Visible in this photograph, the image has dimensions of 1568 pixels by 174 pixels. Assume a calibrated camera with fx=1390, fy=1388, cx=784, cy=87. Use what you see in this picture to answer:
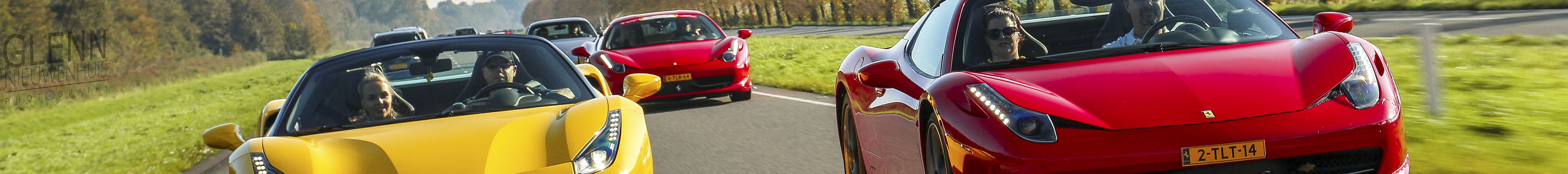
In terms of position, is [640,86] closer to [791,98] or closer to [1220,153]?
[1220,153]

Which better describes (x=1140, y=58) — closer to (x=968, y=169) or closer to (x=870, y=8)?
(x=968, y=169)

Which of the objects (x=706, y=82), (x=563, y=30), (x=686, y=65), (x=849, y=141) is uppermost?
(x=849, y=141)

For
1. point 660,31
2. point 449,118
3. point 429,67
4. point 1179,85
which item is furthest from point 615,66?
point 1179,85

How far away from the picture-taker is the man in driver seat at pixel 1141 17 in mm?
5188

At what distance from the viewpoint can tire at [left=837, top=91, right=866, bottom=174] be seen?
554 cm

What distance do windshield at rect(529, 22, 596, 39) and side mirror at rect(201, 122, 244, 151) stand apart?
15804 millimetres

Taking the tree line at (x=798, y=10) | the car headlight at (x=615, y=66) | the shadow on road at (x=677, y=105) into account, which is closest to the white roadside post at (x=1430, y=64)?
the shadow on road at (x=677, y=105)

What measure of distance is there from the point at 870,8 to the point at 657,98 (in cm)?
5405

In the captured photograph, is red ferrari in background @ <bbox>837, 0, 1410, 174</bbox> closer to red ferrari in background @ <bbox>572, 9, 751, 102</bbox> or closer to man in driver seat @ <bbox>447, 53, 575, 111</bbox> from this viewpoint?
man in driver seat @ <bbox>447, 53, 575, 111</bbox>

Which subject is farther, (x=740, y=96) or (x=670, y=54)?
(x=670, y=54)

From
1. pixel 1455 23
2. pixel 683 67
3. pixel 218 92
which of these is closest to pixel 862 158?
pixel 683 67

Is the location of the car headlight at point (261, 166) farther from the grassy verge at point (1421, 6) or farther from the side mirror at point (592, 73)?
the grassy verge at point (1421, 6)

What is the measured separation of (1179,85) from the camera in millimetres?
3883

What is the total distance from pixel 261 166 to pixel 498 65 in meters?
1.57
